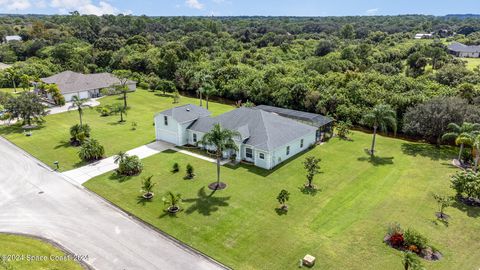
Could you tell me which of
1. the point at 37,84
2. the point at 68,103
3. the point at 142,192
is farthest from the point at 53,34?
the point at 142,192

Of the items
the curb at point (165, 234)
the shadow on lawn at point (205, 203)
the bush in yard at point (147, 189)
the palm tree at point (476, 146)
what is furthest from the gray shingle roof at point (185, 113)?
the palm tree at point (476, 146)

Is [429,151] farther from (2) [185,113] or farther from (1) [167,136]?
(1) [167,136]

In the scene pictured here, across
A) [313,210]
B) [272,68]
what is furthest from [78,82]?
[313,210]

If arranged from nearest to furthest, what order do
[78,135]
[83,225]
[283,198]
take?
[83,225]
[283,198]
[78,135]

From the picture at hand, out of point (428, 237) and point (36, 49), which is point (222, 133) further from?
point (36, 49)

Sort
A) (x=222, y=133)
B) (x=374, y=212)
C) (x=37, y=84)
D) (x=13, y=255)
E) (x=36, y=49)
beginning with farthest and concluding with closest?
(x=36, y=49)
(x=37, y=84)
(x=222, y=133)
(x=374, y=212)
(x=13, y=255)

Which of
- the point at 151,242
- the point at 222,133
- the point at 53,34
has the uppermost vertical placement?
the point at 53,34

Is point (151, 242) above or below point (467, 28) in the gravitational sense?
below
